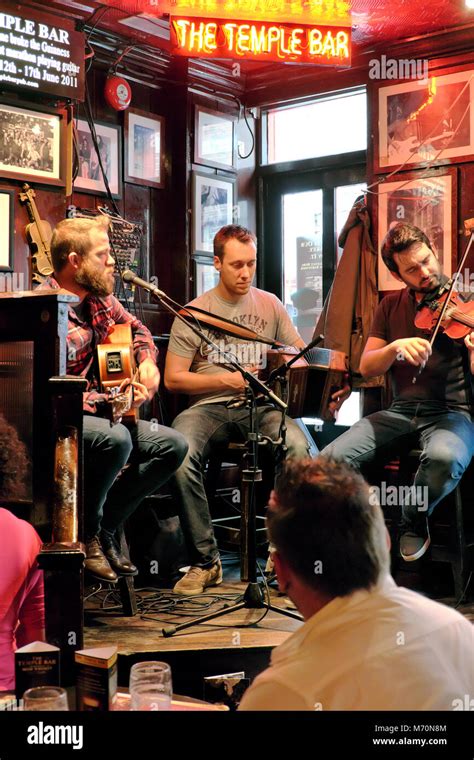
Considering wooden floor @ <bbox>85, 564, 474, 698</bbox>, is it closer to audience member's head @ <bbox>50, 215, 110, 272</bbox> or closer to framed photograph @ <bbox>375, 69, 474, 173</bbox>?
audience member's head @ <bbox>50, 215, 110, 272</bbox>

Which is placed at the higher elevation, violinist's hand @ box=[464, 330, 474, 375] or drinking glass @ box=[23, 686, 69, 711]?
violinist's hand @ box=[464, 330, 474, 375]

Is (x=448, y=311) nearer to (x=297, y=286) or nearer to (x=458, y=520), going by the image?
(x=458, y=520)

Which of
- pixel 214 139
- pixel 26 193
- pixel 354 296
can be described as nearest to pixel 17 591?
pixel 26 193

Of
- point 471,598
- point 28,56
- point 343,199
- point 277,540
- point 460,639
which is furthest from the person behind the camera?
point 343,199

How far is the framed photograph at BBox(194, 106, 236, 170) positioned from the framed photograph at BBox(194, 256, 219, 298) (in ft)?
2.13

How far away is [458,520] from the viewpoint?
412 cm

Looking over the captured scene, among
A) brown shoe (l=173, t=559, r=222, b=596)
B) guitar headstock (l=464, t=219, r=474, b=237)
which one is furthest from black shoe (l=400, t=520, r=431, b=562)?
guitar headstock (l=464, t=219, r=474, b=237)

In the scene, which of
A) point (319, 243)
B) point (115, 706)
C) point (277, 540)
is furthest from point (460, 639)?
point (319, 243)

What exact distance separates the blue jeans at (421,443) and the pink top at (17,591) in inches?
64.1

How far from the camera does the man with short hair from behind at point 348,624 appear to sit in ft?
4.57

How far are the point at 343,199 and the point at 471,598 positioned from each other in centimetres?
300

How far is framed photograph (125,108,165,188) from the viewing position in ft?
18.1

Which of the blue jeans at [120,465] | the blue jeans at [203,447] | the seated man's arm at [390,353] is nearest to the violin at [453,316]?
the seated man's arm at [390,353]

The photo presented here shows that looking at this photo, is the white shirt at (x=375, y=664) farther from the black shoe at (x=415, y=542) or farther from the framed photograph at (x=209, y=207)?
the framed photograph at (x=209, y=207)
